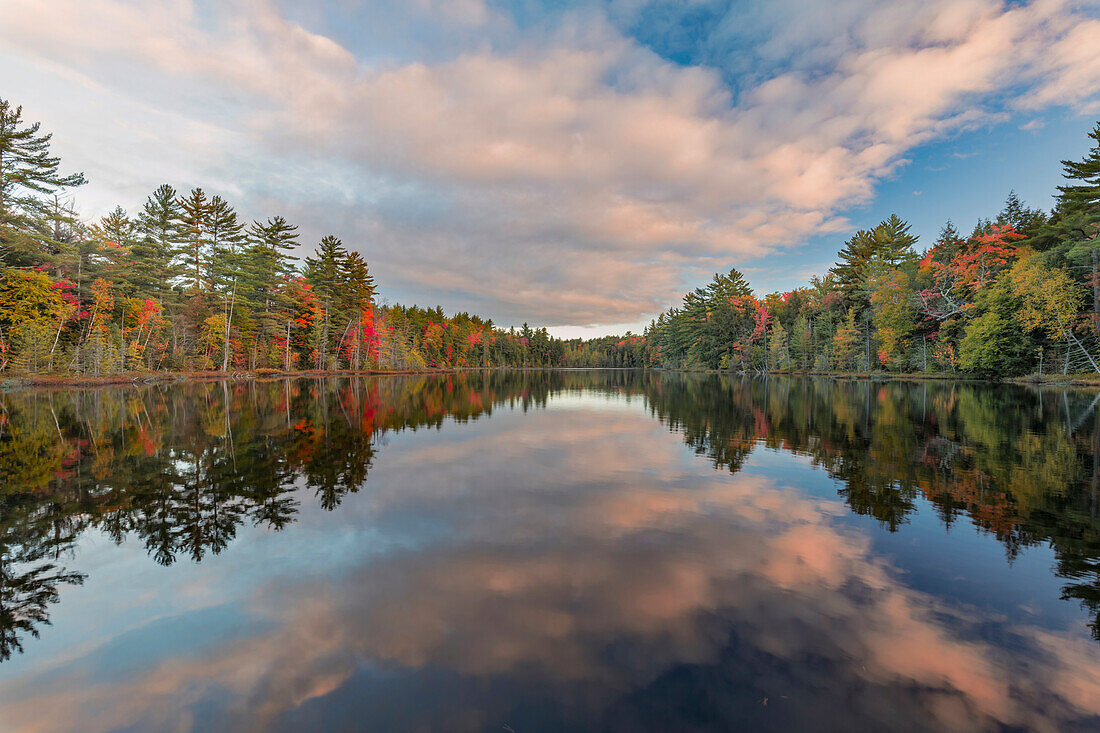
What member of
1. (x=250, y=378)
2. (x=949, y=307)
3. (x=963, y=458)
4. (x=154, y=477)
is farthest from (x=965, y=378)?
(x=250, y=378)

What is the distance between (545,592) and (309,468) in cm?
836

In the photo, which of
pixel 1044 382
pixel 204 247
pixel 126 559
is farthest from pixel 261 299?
pixel 1044 382

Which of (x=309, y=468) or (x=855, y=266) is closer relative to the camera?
(x=309, y=468)

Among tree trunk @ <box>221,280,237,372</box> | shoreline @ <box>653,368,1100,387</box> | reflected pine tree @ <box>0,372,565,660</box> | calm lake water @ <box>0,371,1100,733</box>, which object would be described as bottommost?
calm lake water @ <box>0,371,1100,733</box>

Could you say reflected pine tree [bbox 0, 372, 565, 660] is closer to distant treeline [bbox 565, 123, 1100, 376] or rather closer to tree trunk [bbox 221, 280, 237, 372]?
tree trunk [bbox 221, 280, 237, 372]

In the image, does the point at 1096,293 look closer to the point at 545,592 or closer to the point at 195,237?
the point at 545,592

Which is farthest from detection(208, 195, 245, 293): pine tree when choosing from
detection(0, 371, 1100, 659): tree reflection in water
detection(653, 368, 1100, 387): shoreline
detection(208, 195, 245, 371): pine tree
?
detection(653, 368, 1100, 387): shoreline

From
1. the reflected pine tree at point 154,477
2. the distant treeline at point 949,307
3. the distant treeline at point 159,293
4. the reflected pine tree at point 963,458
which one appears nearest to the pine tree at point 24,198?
the distant treeline at point 159,293

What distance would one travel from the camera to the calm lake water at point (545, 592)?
3529 mm

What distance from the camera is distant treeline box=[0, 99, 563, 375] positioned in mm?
30672

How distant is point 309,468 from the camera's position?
35.7ft

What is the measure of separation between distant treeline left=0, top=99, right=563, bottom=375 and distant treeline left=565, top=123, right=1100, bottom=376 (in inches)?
2739

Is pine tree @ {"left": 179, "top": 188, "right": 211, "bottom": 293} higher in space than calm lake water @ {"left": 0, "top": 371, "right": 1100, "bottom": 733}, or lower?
higher

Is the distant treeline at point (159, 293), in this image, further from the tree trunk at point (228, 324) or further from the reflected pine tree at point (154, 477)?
the reflected pine tree at point (154, 477)
